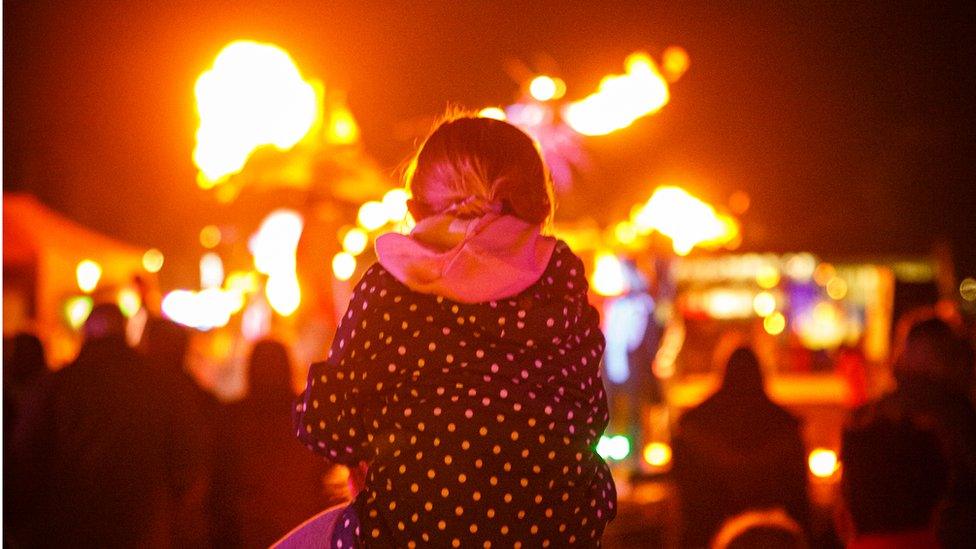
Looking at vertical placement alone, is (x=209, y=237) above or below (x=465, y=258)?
above

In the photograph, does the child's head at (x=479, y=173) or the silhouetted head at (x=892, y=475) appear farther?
the silhouetted head at (x=892, y=475)

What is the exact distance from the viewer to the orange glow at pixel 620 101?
485 inches

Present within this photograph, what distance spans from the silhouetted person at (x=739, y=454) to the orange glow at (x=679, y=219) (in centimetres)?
789

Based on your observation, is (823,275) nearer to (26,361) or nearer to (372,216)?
(372,216)

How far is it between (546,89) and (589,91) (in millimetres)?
1665

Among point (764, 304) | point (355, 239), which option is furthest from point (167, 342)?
point (764, 304)

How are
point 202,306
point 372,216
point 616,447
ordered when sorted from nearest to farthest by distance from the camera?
point 616,447 → point 372,216 → point 202,306

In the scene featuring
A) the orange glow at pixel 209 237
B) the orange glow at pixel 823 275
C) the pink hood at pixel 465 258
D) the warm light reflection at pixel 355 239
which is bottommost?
the orange glow at pixel 823 275

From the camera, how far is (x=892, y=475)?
3496 mm

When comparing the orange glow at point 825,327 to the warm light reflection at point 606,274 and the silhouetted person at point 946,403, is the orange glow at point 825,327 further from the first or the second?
the silhouetted person at point 946,403

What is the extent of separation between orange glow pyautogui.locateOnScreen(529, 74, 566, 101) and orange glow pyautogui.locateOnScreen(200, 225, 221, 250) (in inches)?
220

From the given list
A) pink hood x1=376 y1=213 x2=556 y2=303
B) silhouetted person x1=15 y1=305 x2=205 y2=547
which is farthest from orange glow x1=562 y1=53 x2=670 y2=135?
pink hood x1=376 y1=213 x2=556 y2=303

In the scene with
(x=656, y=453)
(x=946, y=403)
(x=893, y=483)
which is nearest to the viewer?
(x=893, y=483)

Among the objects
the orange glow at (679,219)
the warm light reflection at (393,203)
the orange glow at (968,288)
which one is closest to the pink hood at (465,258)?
the warm light reflection at (393,203)
